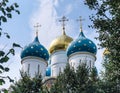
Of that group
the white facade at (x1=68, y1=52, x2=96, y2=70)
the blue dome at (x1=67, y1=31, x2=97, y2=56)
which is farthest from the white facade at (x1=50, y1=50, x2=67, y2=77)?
the blue dome at (x1=67, y1=31, x2=97, y2=56)

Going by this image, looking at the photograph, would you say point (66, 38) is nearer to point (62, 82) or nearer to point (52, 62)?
point (52, 62)

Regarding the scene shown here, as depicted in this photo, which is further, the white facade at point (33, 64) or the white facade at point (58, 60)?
the white facade at point (58, 60)

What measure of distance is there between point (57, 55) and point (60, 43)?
49.3 inches

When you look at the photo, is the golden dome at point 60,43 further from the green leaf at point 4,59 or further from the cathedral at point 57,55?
the green leaf at point 4,59

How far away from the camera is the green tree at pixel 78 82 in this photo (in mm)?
17406

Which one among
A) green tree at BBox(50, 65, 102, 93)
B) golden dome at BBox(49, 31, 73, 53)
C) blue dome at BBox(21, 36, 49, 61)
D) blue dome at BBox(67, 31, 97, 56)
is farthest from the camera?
golden dome at BBox(49, 31, 73, 53)

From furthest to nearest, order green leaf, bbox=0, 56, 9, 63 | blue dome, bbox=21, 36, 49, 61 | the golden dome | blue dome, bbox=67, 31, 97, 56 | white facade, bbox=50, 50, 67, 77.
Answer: the golden dome → white facade, bbox=50, 50, 67, 77 → blue dome, bbox=21, 36, 49, 61 → blue dome, bbox=67, 31, 97, 56 → green leaf, bbox=0, 56, 9, 63

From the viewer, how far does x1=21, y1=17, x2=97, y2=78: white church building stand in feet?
94.3

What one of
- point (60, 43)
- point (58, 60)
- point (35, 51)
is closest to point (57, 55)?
point (58, 60)

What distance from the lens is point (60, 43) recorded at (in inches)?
1258

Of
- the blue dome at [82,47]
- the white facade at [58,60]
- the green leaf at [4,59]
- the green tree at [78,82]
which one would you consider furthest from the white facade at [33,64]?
the green leaf at [4,59]

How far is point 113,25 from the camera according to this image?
871cm

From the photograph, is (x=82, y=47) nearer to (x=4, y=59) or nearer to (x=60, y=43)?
(x=60, y=43)

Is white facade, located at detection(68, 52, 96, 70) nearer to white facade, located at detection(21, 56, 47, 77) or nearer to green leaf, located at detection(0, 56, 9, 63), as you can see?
white facade, located at detection(21, 56, 47, 77)
